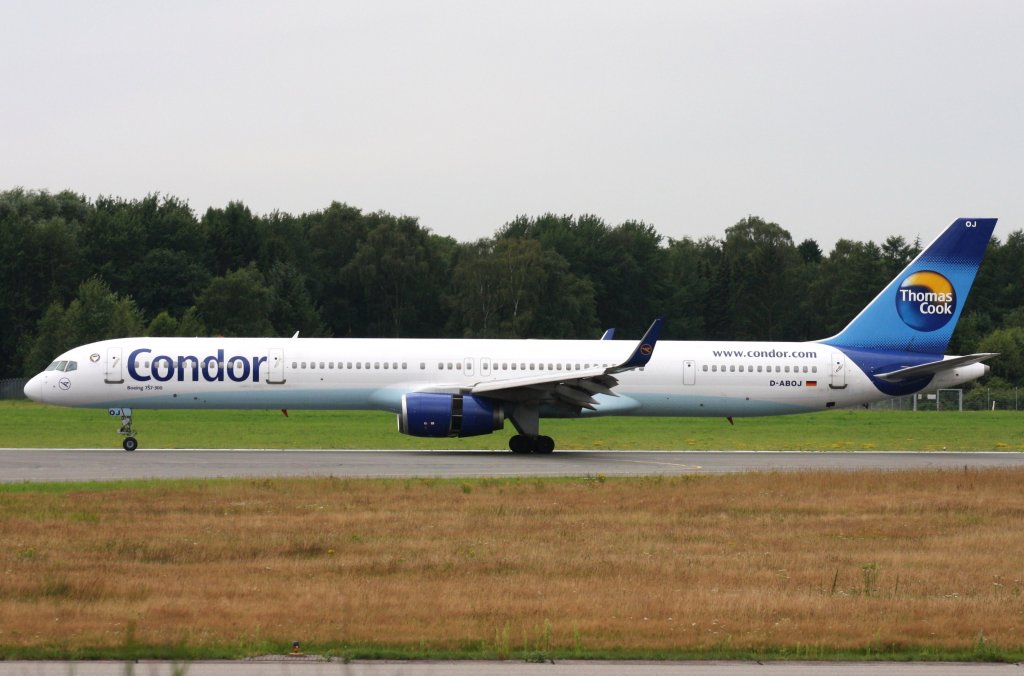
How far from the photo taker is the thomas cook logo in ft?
136

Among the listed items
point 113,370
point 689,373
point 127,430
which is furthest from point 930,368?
point 113,370

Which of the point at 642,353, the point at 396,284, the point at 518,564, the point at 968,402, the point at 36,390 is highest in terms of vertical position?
the point at 396,284

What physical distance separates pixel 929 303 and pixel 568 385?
12.8 metres

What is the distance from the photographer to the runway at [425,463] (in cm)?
2916

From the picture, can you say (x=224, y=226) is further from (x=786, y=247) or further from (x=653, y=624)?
(x=653, y=624)

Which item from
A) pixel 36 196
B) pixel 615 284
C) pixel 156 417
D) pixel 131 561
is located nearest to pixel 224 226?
pixel 36 196

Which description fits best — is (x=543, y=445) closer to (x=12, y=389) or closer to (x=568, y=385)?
(x=568, y=385)

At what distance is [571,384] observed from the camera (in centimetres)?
3653

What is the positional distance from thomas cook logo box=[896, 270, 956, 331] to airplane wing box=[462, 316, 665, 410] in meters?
9.69

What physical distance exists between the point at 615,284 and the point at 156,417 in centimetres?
6607

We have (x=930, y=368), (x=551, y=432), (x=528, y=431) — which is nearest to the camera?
(x=528, y=431)

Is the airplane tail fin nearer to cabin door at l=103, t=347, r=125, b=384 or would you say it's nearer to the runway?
the runway

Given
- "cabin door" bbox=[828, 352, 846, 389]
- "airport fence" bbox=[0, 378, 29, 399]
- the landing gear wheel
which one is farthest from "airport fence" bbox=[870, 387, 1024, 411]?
"airport fence" bbox=[0, 378, 29, 399]

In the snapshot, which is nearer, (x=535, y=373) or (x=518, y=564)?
(x=518, y=564)
